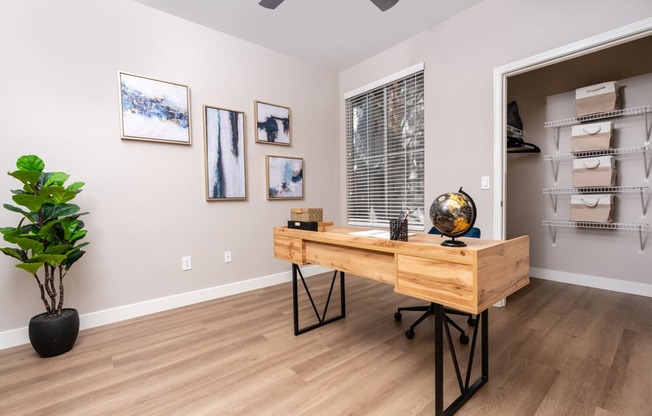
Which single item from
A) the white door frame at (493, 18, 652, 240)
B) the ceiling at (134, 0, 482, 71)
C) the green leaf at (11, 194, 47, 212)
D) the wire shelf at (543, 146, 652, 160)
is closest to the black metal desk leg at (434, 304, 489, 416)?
the white door frame at (493, 18, 652, 240)

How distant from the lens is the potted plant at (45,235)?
1.96 m

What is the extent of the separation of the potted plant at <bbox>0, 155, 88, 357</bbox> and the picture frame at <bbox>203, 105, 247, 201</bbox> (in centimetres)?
121

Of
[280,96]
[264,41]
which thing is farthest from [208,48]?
[280,96]

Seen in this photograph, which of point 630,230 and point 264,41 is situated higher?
point 264,41

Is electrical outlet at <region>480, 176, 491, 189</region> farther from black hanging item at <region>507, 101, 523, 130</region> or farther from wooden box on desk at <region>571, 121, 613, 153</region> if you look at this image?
wooden box on desk at <region>571, 121, 613, 153</region>

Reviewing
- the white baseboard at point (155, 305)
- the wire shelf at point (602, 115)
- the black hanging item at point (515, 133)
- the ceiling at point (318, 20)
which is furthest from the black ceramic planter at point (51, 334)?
the wire shelf at point (602, 115)

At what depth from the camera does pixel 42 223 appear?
2070mm

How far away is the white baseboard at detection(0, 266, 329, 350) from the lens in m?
2.27

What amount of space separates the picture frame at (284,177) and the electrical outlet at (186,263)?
113cm

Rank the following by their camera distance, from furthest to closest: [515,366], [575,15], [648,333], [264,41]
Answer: [264,41] → [575,15] → [648,333] → [515,366]

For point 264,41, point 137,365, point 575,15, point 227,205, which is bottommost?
point 137,365

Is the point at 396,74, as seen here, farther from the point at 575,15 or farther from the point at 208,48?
the point at 208,48

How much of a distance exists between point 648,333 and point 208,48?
4544mm

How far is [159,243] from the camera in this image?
114 inches
